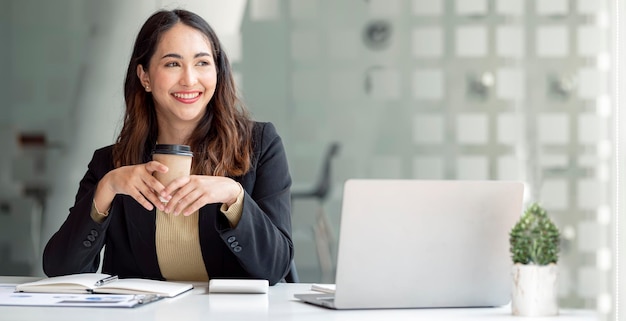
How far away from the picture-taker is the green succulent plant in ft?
5.26

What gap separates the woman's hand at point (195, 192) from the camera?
1938mm

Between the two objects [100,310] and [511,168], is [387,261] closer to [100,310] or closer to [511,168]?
[100,310]

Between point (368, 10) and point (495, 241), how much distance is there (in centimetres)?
271

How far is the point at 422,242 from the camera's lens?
5.43ft

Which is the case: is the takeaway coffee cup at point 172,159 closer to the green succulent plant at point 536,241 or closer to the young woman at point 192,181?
the young woman at point 192,181

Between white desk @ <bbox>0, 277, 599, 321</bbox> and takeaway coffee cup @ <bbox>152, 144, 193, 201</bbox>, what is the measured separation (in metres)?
0.28

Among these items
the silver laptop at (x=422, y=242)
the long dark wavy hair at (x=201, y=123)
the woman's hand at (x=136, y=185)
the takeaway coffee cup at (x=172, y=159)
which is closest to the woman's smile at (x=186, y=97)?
the long dark wavy hair at (x=201, y=123)

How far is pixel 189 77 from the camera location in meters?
2.50

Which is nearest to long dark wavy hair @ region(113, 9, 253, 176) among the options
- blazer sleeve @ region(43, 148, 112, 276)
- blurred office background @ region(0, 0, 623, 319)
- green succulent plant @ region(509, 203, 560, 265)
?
blazer sleeve @ region(43, 148, 112, 276)

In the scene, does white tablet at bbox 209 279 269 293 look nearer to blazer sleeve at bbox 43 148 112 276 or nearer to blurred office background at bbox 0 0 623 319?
blazer sleeve at bbox 43 148 112 276

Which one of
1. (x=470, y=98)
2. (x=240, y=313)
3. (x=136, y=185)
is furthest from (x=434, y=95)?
(x=240, y=313)

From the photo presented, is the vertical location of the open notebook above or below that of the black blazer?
below

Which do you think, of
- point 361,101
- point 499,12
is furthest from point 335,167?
point 499,12

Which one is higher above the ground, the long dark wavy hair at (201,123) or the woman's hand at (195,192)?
the long dark wavy hair at (201,123)
